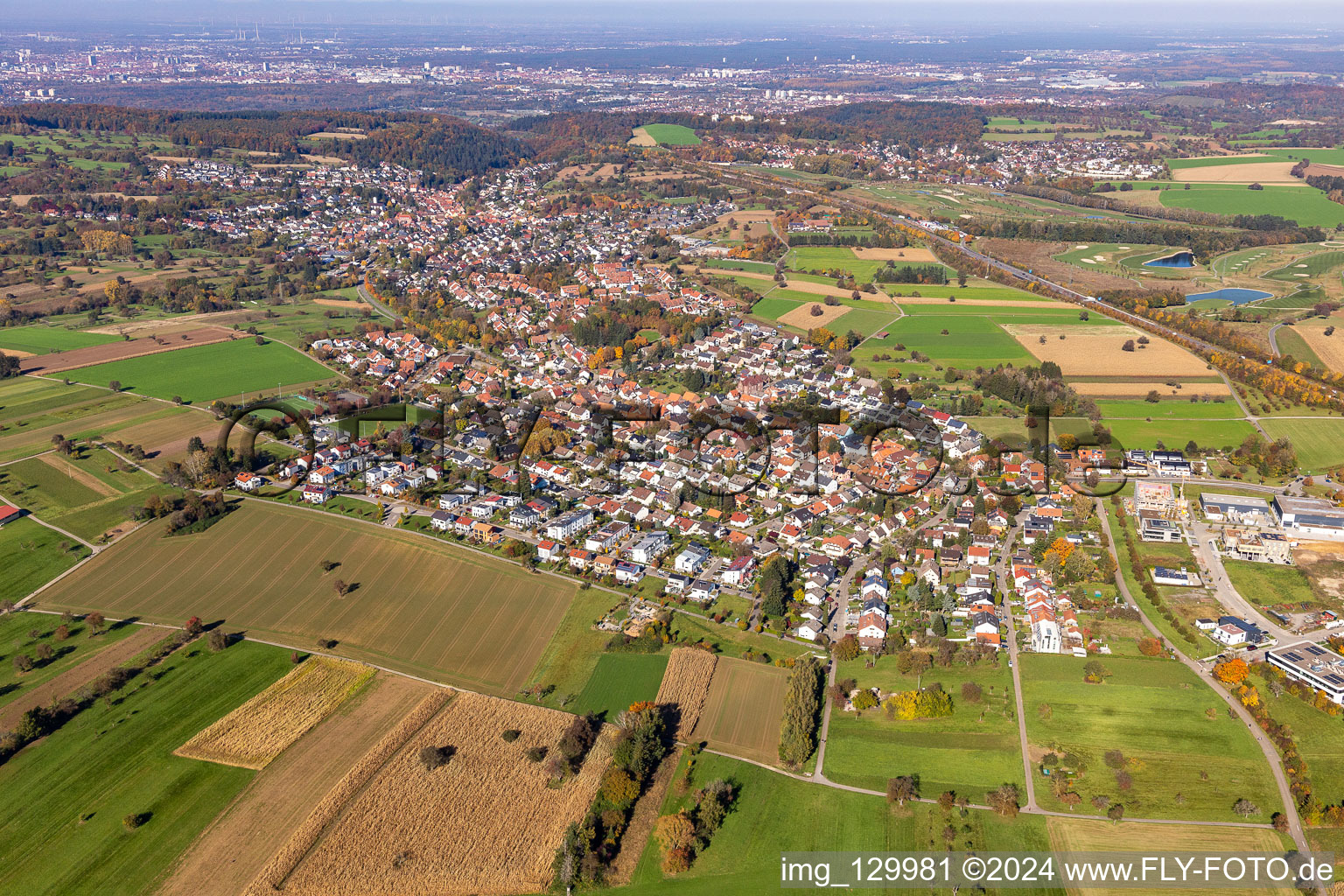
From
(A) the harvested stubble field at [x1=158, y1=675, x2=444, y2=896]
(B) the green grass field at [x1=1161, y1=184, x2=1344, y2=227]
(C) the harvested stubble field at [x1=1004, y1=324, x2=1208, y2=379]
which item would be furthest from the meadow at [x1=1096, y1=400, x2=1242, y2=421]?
(B) the green grass field at [x1=1161, y1=184, x2=1344, y2=227]

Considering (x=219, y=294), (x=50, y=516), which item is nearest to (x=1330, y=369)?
(x=50, y=516)

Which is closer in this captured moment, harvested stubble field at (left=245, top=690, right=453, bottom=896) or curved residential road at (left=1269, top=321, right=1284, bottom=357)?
harvested stubble field at (left=245, top=690, right=453, bottom=896)

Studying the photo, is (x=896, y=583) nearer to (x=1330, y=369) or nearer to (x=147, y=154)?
(x=1330, y=369)

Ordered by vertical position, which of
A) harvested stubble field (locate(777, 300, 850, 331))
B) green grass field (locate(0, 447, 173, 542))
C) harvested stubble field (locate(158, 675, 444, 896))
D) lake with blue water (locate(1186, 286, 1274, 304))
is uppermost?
lake with blue water (locate(1186, 286, 1274, 304))

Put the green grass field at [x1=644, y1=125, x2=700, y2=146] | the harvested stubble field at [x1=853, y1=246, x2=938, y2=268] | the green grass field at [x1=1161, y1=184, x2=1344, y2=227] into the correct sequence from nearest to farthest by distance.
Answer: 1. the harvested stubble field at [x1=853, y1=246, x2=938, y2=268]
2. the green grass field at [x1=1161, y1=184, x2=1344, y2=227]
3. the green grass field at [x1=644, y1=125, x2=700, y2=146]

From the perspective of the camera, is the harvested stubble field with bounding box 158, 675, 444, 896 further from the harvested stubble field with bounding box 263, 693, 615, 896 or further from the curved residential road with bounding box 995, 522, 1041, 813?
the curved residential road with bounding box 995, 522, 1041, 813

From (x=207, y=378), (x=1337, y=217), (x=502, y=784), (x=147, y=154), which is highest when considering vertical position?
(x=147, y=154)

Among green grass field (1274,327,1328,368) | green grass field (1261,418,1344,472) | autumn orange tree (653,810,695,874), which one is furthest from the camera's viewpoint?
green grass field (1274,327,1328,368)
